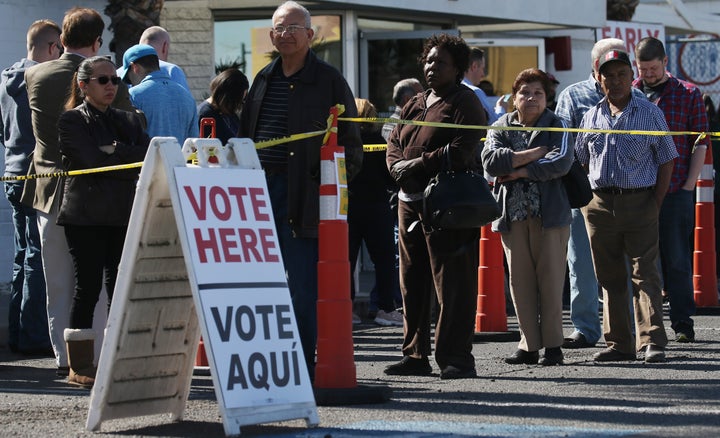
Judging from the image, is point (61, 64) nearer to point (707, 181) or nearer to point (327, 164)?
point (327, 164)

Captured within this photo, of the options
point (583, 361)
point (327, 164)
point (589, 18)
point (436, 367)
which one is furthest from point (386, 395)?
point (589, 18)

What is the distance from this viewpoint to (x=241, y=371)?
608cm

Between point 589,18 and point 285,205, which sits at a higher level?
point 589,18

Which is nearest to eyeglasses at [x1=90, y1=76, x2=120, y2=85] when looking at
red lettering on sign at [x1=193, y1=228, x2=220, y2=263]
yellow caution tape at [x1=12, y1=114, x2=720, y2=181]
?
yellow caution tape at [x1=12, y1=114, x2=720, y2=181]

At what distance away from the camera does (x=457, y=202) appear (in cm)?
795

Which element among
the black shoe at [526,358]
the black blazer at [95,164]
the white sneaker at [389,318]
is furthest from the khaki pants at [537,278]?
the white sneaker at [389,318]

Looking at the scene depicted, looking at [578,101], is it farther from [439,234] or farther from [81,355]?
[81,355]

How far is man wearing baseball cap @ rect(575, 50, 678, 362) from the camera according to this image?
883 cm

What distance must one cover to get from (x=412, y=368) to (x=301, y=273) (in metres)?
1.16

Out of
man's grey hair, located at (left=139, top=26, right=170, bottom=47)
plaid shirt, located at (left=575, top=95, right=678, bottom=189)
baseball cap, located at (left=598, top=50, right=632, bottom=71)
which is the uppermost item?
man's grey hair, located at (left=139, top=26, right=170, bottom=47)

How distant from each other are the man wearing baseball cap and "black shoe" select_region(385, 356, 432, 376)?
1209 millimetres

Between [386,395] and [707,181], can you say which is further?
[707,181]

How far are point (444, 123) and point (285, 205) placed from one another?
1082mm

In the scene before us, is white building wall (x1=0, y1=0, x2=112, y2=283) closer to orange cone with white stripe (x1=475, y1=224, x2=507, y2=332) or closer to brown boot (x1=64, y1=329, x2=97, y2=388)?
orange cone with white stripe (x1=475, y1=224, x2=507, y2=332)
